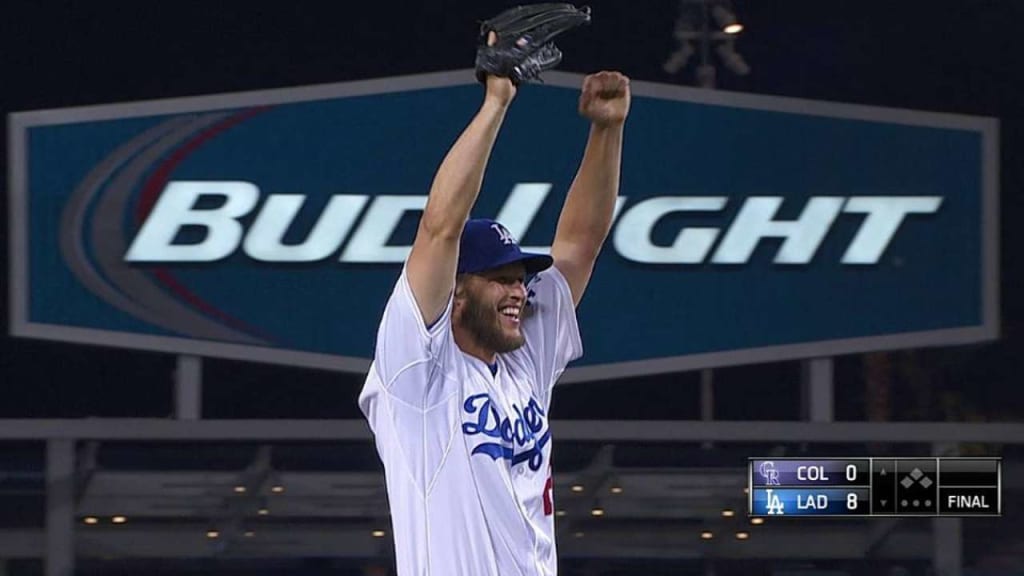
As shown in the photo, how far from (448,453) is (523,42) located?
1.97 ft

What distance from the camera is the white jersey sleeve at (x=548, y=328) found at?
316 centimetres

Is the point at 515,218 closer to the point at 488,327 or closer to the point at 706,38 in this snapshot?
the point at 706,38

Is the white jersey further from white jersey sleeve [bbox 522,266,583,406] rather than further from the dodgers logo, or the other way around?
white jersey sleeve [bbox 522,266,583,406]

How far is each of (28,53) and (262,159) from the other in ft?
2.64

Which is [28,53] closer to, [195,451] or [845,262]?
[195,451]

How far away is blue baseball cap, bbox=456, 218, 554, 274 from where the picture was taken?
9.62 ft

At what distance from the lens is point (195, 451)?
6.16 meters

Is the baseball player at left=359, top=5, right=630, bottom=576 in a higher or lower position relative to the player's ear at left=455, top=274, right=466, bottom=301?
lower

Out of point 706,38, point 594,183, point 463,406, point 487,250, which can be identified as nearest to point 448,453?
point 463,406

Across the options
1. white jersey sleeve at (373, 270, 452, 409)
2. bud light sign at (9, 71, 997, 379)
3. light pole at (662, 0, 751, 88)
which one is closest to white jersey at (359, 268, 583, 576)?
white jersey sleeve at (373, 270, 452, 409)

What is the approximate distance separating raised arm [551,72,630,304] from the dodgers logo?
35 centimetres

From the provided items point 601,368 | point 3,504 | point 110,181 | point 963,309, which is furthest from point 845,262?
point 3,504

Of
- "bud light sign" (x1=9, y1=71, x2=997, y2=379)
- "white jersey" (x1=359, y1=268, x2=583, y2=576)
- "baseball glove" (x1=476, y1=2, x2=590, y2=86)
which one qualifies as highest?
"bud light sign" (x1=9, y1=71, x2=997, y2=379)

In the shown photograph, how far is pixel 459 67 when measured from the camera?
6195mm
